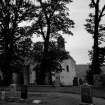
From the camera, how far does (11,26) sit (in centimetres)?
3931

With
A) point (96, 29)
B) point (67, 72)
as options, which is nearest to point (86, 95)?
point (96, 29)

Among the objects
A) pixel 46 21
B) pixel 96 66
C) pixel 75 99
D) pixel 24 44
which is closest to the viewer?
pixel 75 99

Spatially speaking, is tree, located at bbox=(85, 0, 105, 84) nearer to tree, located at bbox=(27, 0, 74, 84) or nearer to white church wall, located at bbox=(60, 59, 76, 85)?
tree, located at bbox=(27, 0, 74, 84)

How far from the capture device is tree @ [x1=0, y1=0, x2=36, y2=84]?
37688 mm

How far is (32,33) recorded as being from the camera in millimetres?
39625

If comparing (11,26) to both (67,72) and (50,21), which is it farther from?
(67,72)

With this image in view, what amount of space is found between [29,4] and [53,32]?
5.38 meters

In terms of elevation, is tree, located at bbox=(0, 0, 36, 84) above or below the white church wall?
above

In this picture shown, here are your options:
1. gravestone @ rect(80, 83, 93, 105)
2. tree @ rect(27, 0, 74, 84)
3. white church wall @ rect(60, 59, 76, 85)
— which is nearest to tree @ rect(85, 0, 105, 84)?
tree @ rect(27, 0, 74, 84)

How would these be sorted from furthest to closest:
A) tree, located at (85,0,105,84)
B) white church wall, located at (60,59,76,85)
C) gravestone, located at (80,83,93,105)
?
white church wall, located at (60,59,76,85) < tree, located at (85,0,105,84) < gravestone, located at (80,83,93,105)

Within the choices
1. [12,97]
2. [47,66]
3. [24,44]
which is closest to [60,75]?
[47,66]

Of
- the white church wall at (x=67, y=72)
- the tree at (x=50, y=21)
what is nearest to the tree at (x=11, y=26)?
the tree at (x=50, y=21)

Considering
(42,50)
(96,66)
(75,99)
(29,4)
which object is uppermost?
(29,4)

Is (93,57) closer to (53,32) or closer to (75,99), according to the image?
(53,32)
